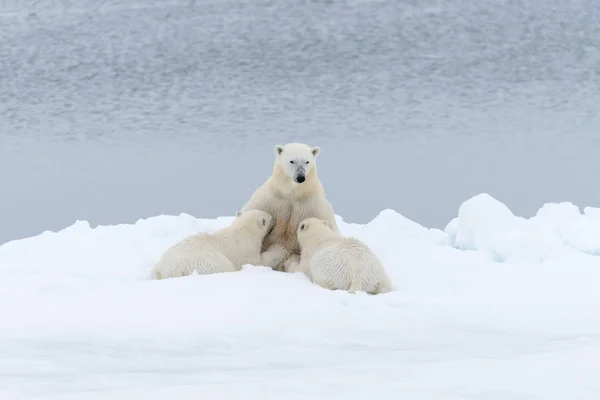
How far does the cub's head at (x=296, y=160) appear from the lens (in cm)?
609

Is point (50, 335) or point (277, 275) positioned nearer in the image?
point (50, 335)

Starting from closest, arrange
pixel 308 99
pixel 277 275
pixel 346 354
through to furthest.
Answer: pixel 346 354 → pixel 277 275 → pixel 308 99

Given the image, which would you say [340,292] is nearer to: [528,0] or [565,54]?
[565,54]

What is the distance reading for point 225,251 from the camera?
5934 mm

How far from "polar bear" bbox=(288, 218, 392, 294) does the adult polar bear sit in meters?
0.62

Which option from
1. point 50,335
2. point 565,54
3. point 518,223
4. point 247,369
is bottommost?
point 247,369

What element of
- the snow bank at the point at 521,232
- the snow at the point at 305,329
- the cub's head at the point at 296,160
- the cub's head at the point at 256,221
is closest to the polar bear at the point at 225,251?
the cub's head at the point at 256,221

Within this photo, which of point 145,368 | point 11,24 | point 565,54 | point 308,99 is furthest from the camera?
point 11,24

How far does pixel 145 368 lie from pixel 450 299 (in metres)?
2.45

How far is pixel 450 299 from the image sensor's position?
499cm

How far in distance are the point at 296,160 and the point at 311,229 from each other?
596mm

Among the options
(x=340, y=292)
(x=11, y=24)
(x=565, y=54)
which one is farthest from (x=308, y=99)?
(x=340, y=292)

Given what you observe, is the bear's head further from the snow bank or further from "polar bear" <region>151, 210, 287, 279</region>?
the snow bank

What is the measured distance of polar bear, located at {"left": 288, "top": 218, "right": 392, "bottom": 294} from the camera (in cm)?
522
